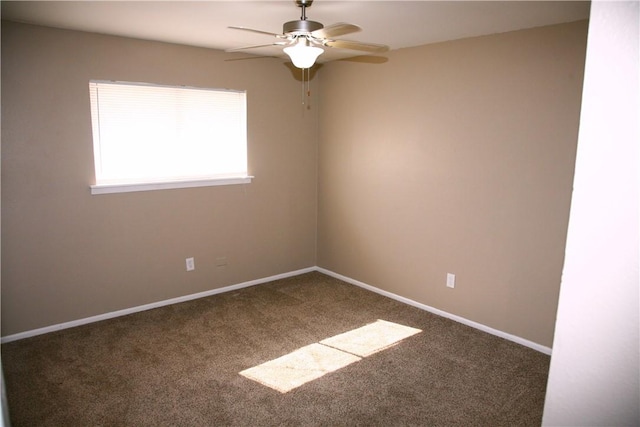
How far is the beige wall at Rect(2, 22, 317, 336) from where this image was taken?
3.18m

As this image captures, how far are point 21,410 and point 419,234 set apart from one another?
318 centimetres

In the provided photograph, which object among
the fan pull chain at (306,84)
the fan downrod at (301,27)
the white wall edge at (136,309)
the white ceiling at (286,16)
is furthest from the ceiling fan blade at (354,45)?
the white wall edge at (136,309)

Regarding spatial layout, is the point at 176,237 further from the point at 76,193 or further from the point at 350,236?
the point at 350,236

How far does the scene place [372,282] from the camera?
14.6 feet

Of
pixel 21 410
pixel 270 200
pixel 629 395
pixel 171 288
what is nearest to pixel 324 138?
pixel 270 200

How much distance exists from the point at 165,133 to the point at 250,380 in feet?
7.62

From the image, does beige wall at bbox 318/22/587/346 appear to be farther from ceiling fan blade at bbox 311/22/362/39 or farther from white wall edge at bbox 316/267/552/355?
ceiling fan blade at bbox 311/22/362/39

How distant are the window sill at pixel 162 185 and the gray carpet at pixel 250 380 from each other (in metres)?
1.12

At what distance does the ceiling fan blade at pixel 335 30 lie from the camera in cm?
202

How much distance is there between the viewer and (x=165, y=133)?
3.88 m

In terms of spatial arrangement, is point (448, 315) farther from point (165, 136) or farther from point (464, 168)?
point (165, 136)

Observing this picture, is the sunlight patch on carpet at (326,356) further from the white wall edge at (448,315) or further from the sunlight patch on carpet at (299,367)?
the white wall edge at (448,315)

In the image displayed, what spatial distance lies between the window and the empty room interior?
0.27ft

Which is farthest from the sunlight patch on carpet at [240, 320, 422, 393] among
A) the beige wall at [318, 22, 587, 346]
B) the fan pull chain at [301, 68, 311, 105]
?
the fan pull chain at [301, 68, 311, 105]
